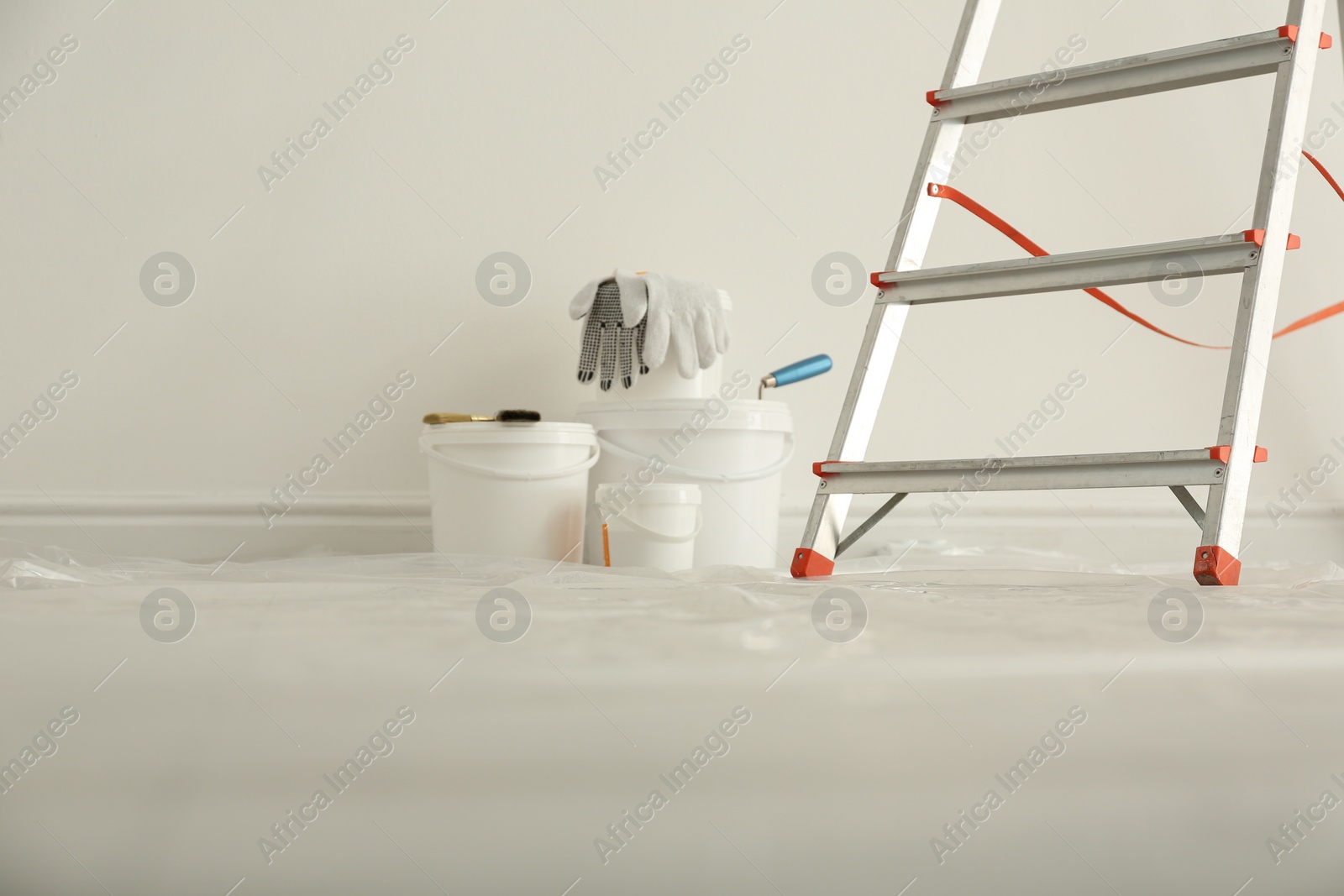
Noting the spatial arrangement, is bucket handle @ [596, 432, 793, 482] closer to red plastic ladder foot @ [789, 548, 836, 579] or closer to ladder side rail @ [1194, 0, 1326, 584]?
red plastic ladder foot @ [789, 548, 836, 579]

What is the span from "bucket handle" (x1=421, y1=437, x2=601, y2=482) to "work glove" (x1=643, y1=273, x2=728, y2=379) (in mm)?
212

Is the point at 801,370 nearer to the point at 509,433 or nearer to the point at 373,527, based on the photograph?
the point at 509,433

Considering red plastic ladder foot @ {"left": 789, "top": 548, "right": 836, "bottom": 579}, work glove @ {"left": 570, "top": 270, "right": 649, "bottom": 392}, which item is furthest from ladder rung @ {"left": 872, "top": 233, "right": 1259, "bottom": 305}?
work glove @ {"left": 570, "top": 270, "right": 649, "bottom": 392}

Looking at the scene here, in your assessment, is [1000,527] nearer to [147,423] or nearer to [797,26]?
[797,26]

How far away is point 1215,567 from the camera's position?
812 millimetres

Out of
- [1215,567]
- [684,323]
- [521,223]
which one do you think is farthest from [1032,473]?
[521,223]

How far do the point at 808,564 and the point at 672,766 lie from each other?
22.1 inches

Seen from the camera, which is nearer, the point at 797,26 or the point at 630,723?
the point at 630,723

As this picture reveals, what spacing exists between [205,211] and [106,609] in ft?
3.97

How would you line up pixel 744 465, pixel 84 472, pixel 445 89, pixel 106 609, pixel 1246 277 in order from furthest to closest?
1. pixel 445 89
2. pixel 84 472
3. pixel 744 465
4. pixel 1246 277
5. pixel 106 609

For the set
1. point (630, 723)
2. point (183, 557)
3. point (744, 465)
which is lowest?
point (183, 557)

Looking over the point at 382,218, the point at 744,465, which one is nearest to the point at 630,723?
the point at 744,465

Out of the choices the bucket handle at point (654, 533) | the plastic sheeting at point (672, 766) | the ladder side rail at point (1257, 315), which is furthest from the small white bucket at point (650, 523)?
the plastic sheeting at point (672, 766)

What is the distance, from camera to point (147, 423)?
5.32ft
